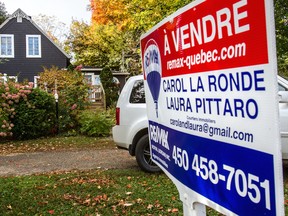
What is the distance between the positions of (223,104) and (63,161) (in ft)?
24.6

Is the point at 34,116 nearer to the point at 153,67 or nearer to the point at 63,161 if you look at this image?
the point at 63,161

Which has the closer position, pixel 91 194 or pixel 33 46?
pixel 91 194

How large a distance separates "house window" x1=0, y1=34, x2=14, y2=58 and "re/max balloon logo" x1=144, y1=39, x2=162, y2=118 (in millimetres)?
27250

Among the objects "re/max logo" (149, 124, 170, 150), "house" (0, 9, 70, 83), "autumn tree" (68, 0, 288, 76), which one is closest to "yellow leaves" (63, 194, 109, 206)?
"re/max logo" (149, 124, 170, 150)

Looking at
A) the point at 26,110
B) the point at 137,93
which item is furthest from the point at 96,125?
the point at 137,93

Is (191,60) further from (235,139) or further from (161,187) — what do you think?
(161,187)

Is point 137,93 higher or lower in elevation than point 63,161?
higher

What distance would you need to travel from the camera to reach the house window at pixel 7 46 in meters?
27.9

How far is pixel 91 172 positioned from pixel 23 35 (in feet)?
76.8

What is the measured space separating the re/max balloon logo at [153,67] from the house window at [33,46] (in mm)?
27182

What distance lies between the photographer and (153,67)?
281cm

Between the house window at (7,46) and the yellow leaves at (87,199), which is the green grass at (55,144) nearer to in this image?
the yellow leaves at (87,199)

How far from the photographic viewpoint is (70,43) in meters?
37.2

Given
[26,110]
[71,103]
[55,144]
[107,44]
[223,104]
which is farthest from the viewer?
[107,44]
